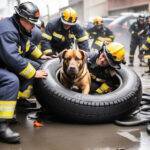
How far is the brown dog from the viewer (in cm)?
552

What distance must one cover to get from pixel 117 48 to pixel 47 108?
4.06 ft

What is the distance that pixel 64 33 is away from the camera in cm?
770

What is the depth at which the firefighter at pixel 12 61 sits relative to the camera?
472 centimetres

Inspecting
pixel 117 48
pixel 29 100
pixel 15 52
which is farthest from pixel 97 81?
pixel 15 52

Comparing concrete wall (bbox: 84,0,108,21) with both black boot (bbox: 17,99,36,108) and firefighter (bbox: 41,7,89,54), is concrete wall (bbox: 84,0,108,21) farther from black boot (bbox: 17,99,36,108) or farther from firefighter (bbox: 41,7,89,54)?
black boot (bbox: 17,99,36,108)

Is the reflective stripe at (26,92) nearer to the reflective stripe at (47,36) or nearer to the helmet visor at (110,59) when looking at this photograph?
the helmet visor at (110,59)

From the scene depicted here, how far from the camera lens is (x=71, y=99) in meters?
5.28

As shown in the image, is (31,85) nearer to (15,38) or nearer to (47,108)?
(47,108)

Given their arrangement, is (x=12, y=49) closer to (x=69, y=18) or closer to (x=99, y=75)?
(x=99, y=75)

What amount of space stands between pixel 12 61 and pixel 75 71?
95cm

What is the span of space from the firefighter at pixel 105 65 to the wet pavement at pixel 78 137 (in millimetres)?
867

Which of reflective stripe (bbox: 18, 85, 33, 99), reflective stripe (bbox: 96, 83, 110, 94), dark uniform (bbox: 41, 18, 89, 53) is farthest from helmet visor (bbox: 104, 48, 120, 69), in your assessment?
dark uniform (bbox: 41, 18, 89, 53)

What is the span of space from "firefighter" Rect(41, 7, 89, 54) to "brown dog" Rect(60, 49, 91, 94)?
5.67 ft

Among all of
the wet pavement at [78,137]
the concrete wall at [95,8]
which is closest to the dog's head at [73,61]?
the wet pavement at [78,137]
